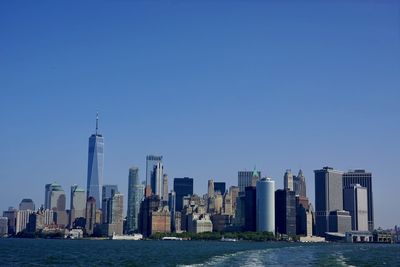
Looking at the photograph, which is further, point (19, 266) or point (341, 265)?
point (341, 265)

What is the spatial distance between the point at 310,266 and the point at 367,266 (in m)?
7.99

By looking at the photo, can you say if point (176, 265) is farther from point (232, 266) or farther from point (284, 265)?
point (284, 265)

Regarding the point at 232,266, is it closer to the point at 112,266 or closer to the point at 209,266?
the point at 209,266

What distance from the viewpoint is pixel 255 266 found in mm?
74500

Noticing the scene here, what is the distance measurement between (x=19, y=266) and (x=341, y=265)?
37566mm

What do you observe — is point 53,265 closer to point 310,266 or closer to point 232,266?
point 232,266

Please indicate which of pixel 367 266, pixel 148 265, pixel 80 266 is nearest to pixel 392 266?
pixel 367 266

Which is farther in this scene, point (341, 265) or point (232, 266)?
point (341, 265)

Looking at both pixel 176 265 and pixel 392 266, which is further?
pixel 392 266

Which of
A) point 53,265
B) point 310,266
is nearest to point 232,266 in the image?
point 310,266

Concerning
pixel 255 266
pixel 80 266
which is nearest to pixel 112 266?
pixel 80 266

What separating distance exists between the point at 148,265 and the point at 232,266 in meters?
9.96

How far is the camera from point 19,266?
7356 centimetres

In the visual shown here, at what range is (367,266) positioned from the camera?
79.9 meters
